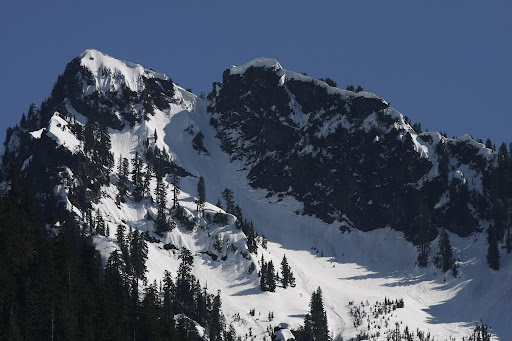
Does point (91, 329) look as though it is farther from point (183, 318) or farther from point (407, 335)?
point (407, 335)

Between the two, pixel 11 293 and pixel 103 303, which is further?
pixel 103 303

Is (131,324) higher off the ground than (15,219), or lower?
lower

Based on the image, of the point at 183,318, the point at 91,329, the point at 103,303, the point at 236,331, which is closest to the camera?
the point at 91,329

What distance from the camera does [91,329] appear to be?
412 feet

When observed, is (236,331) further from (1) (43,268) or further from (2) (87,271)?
(1) (43,268)

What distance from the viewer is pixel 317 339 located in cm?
19725

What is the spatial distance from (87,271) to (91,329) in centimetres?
2474

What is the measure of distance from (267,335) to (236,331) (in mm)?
7549

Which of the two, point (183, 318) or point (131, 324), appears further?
point (183, 318)

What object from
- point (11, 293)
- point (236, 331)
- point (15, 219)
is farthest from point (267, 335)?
point (11, 293)

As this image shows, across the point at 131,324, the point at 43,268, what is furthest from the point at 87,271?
the point at 43,268

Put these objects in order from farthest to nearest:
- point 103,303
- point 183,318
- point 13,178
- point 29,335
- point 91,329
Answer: point 183,318 < point 13,178 < point 103,303 < point 91,329 < point 29,335

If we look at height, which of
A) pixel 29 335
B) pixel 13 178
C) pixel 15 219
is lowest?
pixel 29 335

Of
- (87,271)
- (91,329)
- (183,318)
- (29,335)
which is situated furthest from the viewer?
(183,318)
